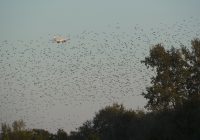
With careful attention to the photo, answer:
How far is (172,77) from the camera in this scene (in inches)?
2351

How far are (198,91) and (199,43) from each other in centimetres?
723

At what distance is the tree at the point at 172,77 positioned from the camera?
190ft

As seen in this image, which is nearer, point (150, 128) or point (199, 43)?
point (150, 128)

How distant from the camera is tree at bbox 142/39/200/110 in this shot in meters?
57.8

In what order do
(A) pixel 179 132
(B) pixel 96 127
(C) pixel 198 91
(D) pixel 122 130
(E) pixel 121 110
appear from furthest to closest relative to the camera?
(B) pixel 96 127
(E) pixel 121 110
(D) pixel 122 130
(C) pixel 198 91
(A) pixel 179 132

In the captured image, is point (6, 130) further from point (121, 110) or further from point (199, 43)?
point (199, 43)

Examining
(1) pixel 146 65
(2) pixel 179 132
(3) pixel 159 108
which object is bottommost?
(2) pixel 179 132

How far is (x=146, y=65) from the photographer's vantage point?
6172cm

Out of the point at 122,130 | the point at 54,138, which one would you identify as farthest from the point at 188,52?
the point at 54,138

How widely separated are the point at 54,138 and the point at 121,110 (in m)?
19.9

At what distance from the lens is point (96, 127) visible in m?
106

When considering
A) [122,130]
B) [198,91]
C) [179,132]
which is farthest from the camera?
[122,130]

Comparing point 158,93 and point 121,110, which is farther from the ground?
point 121,110

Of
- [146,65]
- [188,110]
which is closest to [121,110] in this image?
[146,65]
